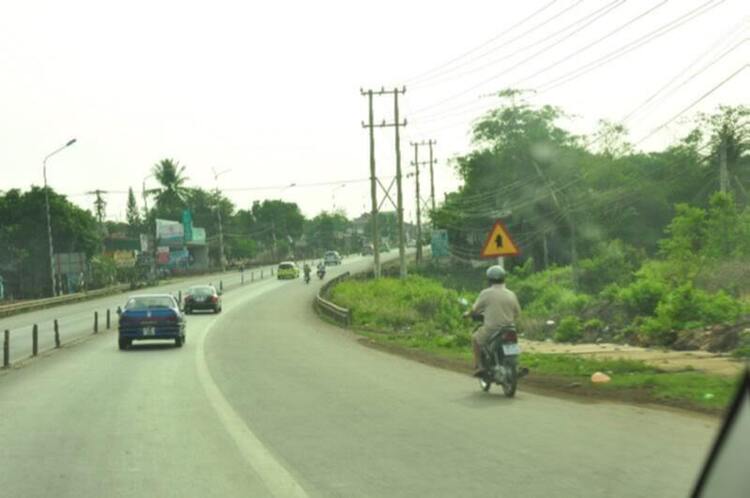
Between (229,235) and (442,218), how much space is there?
209 ft

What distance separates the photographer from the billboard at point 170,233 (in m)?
118

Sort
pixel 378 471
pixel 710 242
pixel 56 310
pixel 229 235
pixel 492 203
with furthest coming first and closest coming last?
1. pixel 229 235
2. pixel 492 203
3. pixel 56 310
4. pixel 710 242
5. pixel 378 471

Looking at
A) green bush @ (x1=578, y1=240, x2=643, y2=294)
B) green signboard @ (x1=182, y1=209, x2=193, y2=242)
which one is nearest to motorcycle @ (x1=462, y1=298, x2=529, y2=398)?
green bush @ (x1=578, y1=240, x2=643, y2=294)

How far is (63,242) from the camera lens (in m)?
81.8

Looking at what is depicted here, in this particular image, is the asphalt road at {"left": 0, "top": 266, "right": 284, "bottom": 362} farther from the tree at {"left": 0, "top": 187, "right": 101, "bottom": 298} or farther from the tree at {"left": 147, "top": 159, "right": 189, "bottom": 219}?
the tree at {"left": 147, "top": 159, "right": 189, "bottom": 219}

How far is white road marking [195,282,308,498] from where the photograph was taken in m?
7.86

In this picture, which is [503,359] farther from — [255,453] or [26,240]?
[26,240]

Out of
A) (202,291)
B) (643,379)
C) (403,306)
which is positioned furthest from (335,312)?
(643,379)

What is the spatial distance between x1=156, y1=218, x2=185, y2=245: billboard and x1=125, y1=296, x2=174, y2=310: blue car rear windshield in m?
90.2

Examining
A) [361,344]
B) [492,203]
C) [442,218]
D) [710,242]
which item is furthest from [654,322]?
[442,218]

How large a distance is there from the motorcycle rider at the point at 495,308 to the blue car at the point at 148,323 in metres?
15.5

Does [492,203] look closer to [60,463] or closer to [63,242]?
[63,242]

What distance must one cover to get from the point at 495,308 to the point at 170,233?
10862 centimetres

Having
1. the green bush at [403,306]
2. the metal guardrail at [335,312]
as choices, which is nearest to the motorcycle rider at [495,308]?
the green bush at [403,306]
